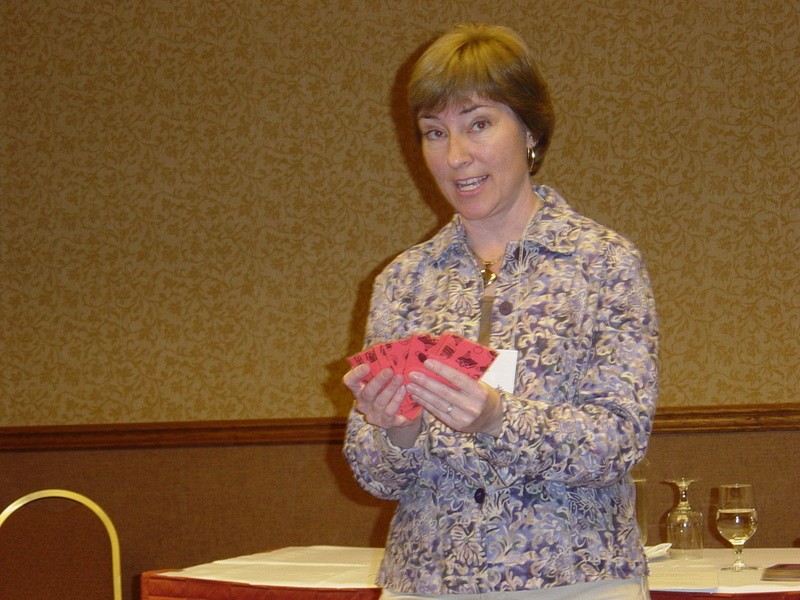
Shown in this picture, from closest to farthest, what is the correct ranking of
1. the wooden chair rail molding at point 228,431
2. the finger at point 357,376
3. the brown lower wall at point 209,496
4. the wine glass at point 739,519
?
the finger at point 357,376 < the wine glass at point 739,519 < the wooden chair rail molding at point 228,431 < the brown lower wall at point 209,496

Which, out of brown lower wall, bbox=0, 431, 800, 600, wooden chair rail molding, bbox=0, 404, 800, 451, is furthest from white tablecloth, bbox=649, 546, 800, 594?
brown lower wall, bbox=0, 431, 800, 600

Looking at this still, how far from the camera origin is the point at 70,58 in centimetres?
448

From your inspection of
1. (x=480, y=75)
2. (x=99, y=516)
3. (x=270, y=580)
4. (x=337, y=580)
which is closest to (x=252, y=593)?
(x=270, y=580)

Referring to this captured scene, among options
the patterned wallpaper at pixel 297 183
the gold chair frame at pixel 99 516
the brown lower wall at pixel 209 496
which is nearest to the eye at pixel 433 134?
the gold chair frame at pixel 99 516

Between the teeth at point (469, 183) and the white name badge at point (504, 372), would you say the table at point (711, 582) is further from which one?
the teeth at point (469, 183)

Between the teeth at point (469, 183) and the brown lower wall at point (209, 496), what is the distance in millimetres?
2575

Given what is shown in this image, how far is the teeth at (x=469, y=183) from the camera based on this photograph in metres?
1.72

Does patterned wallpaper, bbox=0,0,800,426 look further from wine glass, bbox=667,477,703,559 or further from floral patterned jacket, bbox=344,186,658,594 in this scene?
floral patterned jacket, bbox=344,186,658,594

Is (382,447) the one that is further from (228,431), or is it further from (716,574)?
(228,431)

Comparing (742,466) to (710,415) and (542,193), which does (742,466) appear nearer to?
(710,415)

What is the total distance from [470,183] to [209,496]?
287 cm

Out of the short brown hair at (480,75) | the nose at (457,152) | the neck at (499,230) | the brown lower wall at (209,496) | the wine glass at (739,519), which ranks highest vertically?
the short brown hair at (480,75)

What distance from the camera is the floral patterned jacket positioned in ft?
4.73

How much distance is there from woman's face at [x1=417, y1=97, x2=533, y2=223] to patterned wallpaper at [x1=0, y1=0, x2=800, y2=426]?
2396 millimetres
